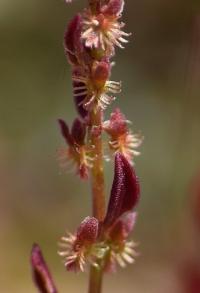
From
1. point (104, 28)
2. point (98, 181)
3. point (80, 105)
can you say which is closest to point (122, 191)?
point (98, 181)

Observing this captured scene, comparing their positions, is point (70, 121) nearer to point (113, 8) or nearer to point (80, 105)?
point (80, 105)

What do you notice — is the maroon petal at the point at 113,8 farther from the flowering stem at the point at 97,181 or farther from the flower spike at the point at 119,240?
the flower spike at the point at 119,240

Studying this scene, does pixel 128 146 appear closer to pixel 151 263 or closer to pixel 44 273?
pixel 44 273

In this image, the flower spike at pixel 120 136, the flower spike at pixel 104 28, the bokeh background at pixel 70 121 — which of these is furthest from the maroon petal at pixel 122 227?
the bokeh background at pixel 70 121

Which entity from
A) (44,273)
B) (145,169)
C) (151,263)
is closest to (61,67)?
(145,169)

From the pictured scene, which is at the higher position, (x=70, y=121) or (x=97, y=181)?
(x=70, y=121)

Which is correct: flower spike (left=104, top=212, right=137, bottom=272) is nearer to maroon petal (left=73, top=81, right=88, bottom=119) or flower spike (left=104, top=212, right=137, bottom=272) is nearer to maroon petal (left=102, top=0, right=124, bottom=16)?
maroon petal (left=73, top=81, right=88, bottom=119)

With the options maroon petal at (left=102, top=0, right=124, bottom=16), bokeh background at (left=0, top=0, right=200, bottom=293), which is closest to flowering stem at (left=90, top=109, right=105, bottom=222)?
maroon petal at (left=102, top=0, right=124, bottom=16)
